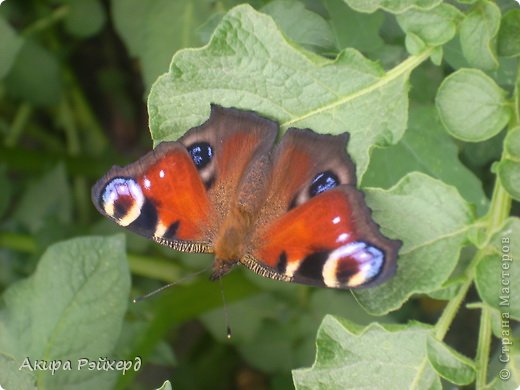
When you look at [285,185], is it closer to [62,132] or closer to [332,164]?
[332,164]

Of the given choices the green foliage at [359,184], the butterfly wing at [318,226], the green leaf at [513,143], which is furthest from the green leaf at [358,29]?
the green leaf at [513,143]

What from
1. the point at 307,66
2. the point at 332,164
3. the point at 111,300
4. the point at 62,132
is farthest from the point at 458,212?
the point at 62,132

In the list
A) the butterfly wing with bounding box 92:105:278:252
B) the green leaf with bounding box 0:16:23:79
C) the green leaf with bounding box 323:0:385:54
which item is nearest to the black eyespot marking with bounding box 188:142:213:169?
the butterfly wing with bounding box 92:105:278:252

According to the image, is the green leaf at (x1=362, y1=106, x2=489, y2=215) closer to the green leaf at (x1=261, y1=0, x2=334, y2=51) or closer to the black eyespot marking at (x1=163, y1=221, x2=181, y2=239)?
the green leaf at (x1=261, y1=0, x2=334, y2=51)

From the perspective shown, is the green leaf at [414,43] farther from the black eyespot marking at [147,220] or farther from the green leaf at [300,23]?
the black eyespot marking at [147,220]

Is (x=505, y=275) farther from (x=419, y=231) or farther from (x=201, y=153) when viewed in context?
(x=201, y=153)
